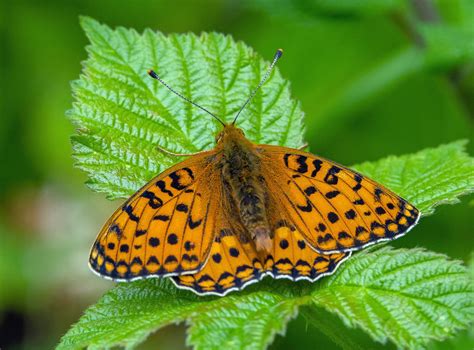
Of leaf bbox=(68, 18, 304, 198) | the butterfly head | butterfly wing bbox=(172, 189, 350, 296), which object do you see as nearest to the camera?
butterfly wing bbox=(172, 189, 350, 296)

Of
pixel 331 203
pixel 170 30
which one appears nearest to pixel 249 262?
pixel 331 203

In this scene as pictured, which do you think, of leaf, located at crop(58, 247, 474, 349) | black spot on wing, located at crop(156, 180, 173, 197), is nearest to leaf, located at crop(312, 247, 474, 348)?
leaf, located at crop(58, 247, 474, 349)

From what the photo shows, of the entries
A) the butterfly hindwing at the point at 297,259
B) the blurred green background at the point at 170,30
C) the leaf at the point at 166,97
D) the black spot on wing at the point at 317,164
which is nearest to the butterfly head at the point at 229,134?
the leaf at the point at 166,97

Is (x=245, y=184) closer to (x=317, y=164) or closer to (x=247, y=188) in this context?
(x=247, y=188)

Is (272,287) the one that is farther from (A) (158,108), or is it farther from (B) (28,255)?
(B) (28,255)

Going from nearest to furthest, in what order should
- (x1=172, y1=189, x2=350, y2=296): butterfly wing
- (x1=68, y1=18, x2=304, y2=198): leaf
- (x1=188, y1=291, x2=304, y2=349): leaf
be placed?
(x1=188, y1=291, x2=304, y2=349): leaf < (x1=172, y1=189, x2=350, y2=296): butterfly wing < (x1=68, y1=18, x2=304, y2=198): leaf

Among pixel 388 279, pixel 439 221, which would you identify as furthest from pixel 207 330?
pixel 439 221

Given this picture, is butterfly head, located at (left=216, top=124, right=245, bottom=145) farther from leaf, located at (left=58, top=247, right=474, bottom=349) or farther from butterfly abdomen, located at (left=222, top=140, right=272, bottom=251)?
leaf, located at (left=58, top=247, right=474, bottom=349)
